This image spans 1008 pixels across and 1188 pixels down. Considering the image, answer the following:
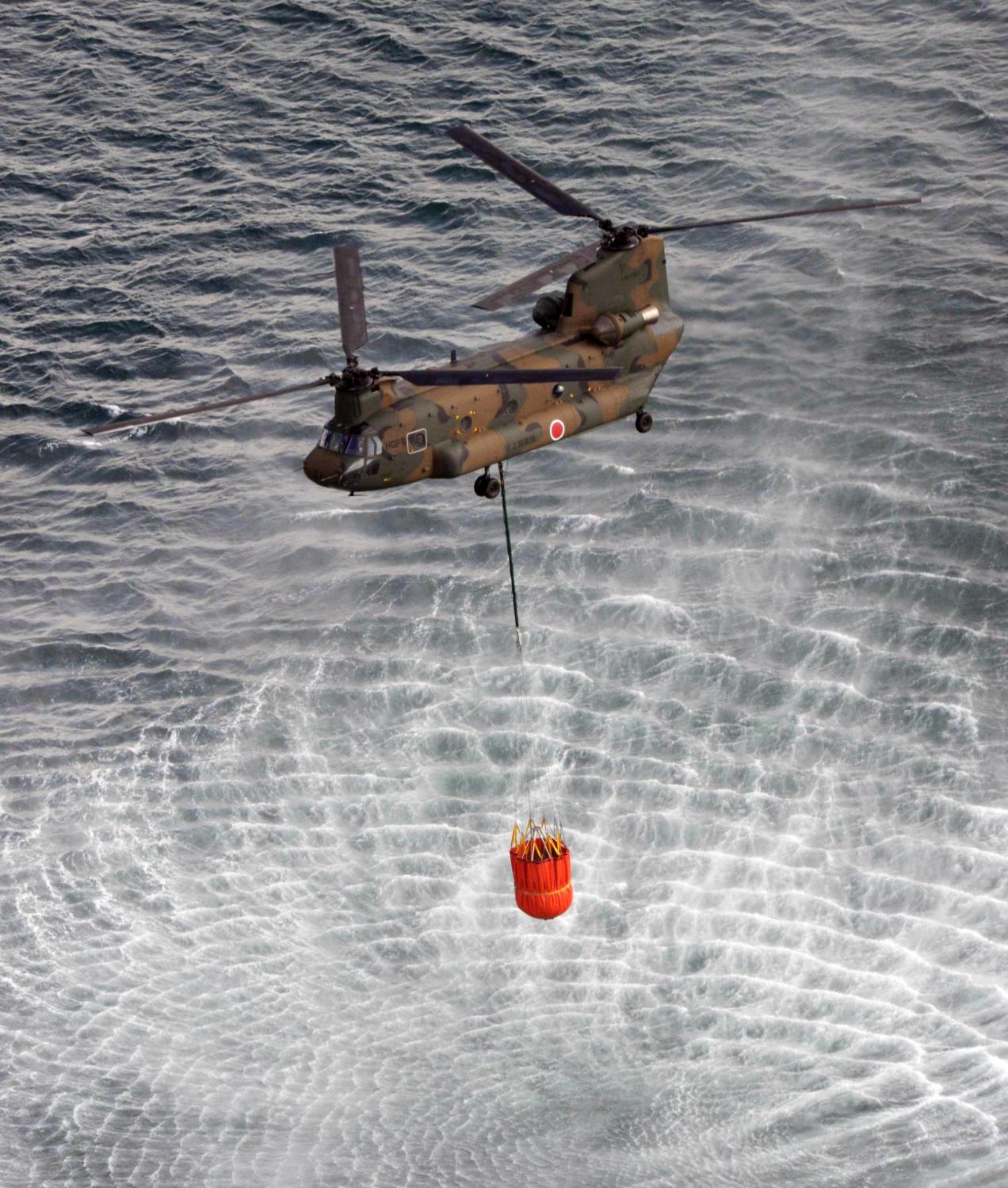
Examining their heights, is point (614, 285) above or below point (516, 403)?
above

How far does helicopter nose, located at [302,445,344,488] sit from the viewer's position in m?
42.6

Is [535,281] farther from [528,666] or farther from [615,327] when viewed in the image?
[528,666]

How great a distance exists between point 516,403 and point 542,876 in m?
10.6

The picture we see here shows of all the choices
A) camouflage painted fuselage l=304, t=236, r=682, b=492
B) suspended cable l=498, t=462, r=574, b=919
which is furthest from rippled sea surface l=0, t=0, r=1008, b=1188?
camouflage painted fuselage l=304, t=236, r=682, b=492

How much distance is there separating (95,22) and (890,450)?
48811 millimetres

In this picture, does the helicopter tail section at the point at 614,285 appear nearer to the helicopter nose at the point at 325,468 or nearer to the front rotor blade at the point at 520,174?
the front rotor blade at the point at 520,174

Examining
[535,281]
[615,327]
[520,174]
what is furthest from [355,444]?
[520,174]

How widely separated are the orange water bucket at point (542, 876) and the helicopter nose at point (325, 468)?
9.16 m

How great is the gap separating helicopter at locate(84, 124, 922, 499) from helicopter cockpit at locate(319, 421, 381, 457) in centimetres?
2

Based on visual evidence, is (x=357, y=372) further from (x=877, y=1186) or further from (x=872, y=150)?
(x=872, y=150)

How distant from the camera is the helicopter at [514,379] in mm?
41375

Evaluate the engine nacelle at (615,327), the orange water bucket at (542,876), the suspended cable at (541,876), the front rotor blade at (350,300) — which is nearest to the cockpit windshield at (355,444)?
the front rotor blade at (350,300)

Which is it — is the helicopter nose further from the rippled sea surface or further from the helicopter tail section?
the rippled sea surface

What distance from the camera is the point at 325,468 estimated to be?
42688mm
